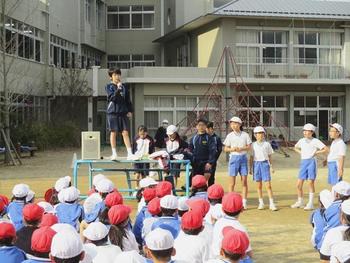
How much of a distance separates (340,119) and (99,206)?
3274 centimetres

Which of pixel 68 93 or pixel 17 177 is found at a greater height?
pixel 68 93

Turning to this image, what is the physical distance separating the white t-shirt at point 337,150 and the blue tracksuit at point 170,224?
595cm

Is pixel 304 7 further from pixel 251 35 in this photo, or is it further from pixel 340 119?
pixel 340 119

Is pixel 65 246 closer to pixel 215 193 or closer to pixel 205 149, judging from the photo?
pixel 215 193

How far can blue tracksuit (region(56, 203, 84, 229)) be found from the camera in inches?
261

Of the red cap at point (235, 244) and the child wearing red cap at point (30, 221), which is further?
the child wearing red cap at point (30, 221)

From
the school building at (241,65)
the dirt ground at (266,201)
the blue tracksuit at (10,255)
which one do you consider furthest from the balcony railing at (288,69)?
the blue tracksuit at (10,255)

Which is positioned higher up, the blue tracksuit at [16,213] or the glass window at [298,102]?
the glass window at [298,102]

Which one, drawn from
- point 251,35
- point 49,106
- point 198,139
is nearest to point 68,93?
point 49,106

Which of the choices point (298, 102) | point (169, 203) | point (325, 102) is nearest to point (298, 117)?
Result: point (298, 102)

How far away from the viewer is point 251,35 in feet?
118

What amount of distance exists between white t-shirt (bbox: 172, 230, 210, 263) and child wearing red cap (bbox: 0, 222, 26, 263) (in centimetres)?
125

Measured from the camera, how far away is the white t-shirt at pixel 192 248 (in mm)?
4840

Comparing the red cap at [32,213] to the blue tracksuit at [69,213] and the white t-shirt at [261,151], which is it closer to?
the blue tracksuit at [69,213]
